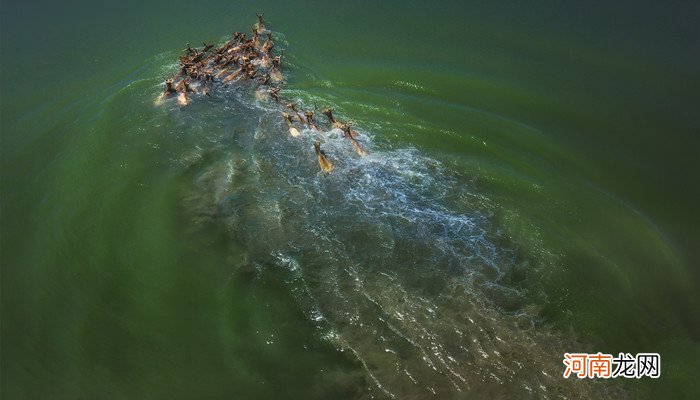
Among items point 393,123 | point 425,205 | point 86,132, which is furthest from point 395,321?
point 86,132

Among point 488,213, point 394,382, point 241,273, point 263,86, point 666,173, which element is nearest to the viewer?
point 394,382

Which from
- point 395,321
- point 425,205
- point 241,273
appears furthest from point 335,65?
point 395,321

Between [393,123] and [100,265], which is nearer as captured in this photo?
[100,265]

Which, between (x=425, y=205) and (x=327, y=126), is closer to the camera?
(x=425, y=205)

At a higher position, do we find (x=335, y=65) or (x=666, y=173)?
(x=335, y=65)

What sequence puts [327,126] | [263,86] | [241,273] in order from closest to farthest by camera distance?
[241,273]
[327,126]
[263,86]

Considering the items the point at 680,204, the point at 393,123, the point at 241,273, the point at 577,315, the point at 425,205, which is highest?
the point at 393,123

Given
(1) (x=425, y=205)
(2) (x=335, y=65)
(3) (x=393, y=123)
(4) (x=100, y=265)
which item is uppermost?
(2) (x=335, y=65)

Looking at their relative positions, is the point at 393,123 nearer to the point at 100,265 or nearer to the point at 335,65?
the point at 335,65

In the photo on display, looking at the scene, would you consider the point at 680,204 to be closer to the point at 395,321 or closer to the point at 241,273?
the point at 395,321
